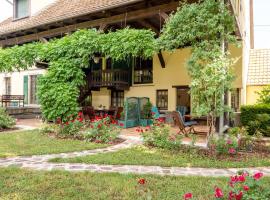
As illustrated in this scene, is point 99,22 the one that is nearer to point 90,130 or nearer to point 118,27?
point 118,27

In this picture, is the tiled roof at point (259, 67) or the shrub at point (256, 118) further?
the tiled roof at point (259, 67)

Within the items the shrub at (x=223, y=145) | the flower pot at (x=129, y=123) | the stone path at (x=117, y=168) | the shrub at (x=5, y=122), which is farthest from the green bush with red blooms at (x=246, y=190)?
the shrub at (x=5, y=122)

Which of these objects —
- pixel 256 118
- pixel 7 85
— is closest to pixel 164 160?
pixel 256 118

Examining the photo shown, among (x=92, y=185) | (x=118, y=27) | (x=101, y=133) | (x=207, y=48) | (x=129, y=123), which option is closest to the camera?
(x=92, y=185)

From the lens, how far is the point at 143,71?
1456cm

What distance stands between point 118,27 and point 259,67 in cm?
913

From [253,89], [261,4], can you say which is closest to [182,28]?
[253,89]

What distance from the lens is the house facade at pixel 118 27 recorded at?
1029cm

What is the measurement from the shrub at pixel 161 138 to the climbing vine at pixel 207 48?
0.88 m

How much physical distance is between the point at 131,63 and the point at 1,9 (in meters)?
16.0

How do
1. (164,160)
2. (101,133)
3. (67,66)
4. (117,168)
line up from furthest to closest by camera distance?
(67,66), (101,133), (164,160), (117,168)

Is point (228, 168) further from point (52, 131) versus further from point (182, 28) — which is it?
point (52, 131)

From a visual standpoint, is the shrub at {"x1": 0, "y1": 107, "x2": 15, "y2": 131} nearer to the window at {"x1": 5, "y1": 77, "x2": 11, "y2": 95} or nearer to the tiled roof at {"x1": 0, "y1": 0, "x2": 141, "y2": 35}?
the tiled roof at {"x1": 0, "y1": 0, "x2": 141, "y2": 35}

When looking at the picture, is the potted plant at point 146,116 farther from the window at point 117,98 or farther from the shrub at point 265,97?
the shrub at point 265,97
